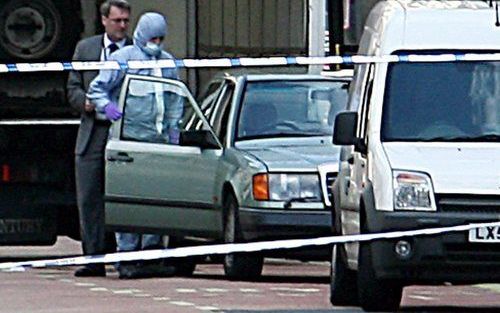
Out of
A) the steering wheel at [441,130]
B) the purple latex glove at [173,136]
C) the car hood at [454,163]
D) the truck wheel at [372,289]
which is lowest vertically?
the truck wheel at [372,289]

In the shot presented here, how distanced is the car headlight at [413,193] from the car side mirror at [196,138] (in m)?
3.91

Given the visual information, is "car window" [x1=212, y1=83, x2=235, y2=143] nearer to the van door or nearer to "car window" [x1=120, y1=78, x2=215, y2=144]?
"car window" [x1=120, y1=78, x2=215, y2=144]

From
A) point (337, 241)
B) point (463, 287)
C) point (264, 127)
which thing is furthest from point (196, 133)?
point (337, 241)

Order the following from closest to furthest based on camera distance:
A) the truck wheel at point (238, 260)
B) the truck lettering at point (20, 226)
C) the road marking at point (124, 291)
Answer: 1. the road marking at point (124, 291)
2. the truck wheel at point (238, 260)
3. the truck lettering at point (20, 226)

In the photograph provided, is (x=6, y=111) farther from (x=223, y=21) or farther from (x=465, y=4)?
(x=465, y=4)

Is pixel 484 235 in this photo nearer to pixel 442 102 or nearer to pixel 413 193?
pixel 413 193

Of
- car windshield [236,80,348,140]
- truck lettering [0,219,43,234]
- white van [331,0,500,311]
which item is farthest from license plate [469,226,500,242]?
truck lettering [0,219,43,234]

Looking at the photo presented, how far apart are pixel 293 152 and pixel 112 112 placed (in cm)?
145

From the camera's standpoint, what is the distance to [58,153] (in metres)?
19.3

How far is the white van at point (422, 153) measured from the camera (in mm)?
13258

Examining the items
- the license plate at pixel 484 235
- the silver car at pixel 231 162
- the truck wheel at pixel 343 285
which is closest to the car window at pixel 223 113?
the silver car at pixel 231 162

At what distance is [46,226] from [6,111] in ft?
3.69

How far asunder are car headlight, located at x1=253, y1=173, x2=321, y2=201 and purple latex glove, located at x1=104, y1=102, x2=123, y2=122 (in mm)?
1333

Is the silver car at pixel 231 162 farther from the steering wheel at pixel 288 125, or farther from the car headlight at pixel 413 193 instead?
the car headlight at pixel 413 193
